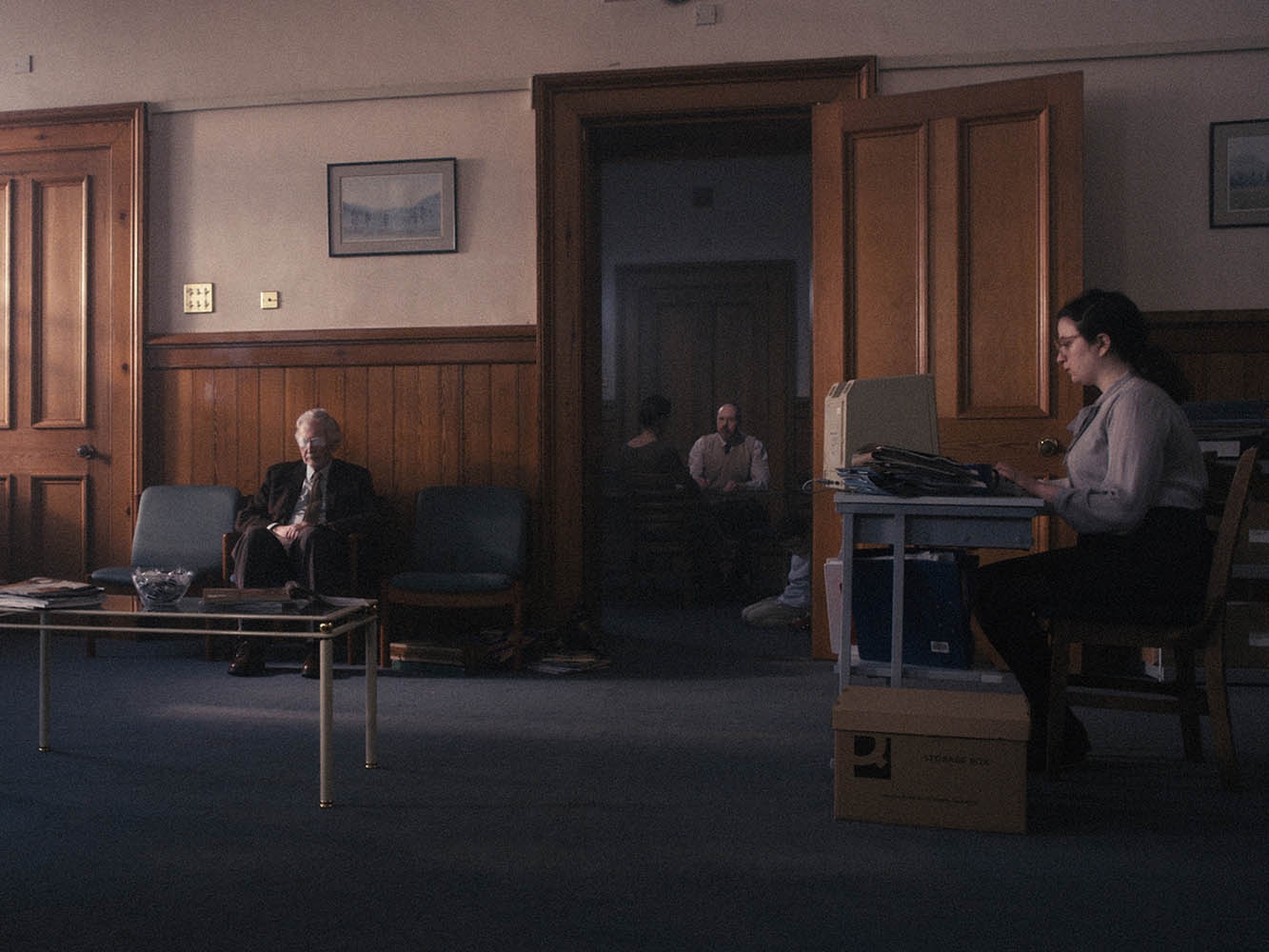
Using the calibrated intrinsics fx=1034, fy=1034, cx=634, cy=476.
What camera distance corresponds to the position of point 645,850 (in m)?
2.00

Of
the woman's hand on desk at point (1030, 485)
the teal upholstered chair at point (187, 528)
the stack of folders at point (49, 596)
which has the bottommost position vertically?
the stack of folders at point (49, 596)

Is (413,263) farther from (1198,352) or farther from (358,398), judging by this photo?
(1198,352)

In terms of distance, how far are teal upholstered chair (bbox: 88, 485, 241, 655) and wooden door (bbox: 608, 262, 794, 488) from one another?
3.77 meters

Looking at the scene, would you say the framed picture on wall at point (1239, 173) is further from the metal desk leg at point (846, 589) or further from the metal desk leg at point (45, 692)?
the metal desk leg at point (45, 692)

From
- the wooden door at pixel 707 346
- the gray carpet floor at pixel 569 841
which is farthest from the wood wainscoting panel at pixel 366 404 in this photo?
the wooden door at pixel 707 346

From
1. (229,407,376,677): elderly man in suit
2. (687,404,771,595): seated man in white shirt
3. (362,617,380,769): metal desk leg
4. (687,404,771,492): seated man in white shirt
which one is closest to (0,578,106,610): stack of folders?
(362,617,380,769): metal desk leg

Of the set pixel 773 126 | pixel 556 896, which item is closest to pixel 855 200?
pixel 773 126

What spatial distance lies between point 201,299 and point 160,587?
8.18 ft

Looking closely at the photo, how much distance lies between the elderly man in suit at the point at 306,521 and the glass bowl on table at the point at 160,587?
1256 mm

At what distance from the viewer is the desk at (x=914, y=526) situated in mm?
2371

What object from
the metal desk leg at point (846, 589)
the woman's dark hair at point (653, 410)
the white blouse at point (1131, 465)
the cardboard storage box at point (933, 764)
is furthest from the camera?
the woman's dark hair at point (653, 410)

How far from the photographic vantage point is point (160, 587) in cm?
257

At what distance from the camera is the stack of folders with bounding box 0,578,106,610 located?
2561mm

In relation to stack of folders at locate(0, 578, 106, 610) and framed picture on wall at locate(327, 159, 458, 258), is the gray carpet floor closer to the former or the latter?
stack of folders at locate(0, 578, 106, 610)
